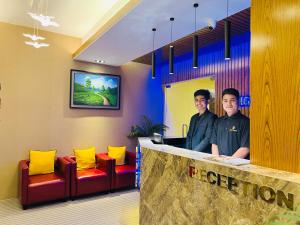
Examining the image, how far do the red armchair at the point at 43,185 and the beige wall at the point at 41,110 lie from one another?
1.47ft

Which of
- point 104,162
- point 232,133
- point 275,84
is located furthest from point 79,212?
point 275,84

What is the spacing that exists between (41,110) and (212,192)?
13.5 ft

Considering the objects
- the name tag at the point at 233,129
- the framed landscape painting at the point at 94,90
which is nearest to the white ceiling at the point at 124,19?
the framed landscape painting at the point at 94,90

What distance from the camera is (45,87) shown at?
4.70 meters

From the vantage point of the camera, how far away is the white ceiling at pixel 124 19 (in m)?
2.68

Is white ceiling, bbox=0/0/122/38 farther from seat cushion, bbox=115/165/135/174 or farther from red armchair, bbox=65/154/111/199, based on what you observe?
seat cushion, bbox=115/165/135/174

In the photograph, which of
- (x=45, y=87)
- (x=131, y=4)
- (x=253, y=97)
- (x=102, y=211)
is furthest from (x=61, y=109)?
(x=253, y=97)

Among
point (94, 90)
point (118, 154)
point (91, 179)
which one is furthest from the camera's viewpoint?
point (94, 90)

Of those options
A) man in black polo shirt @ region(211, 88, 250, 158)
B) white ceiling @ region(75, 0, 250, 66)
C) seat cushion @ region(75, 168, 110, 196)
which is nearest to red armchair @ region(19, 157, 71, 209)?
seat cushion @ region(75, 168, 110, 196)

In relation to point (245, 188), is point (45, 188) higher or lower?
lower

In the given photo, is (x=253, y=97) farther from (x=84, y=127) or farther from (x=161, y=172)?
(x=84, y=127)

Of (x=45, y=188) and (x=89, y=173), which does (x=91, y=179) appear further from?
(x=45, y=188)

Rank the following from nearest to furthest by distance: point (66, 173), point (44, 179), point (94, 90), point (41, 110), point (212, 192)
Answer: point (212, 192), point (44, 179), point (66, 173), point (41, 110), point (94, 90)

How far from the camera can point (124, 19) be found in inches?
116
